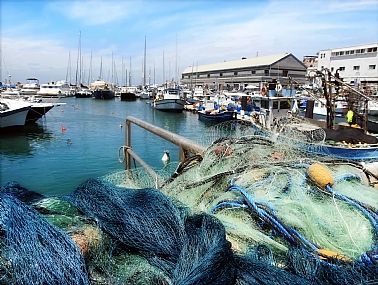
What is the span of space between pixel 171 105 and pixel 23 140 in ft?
78.2

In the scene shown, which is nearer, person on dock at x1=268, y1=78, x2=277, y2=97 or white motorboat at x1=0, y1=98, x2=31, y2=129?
person on dock at x1=268, y1=78, x2=277, y2=97

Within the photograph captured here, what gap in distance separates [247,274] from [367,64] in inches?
2096

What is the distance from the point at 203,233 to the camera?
4.22 ft

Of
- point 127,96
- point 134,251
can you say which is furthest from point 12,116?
point 127,96

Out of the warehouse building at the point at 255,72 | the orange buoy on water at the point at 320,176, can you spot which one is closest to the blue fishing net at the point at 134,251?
the orange buoy on water at the point at 320,176

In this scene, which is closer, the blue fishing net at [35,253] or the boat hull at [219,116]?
the blue fishing net at [35,253]

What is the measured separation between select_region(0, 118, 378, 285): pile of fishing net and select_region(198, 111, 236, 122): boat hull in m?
27.3

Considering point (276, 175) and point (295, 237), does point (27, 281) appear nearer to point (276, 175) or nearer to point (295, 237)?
point (295, 237)

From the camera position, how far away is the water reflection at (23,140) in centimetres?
1711

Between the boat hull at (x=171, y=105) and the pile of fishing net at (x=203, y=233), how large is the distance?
1567 inches

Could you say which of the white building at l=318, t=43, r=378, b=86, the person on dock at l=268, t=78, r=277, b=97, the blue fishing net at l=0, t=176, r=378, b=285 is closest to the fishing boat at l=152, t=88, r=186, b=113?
the person on dock at l=268, t=78, r=277, b=97

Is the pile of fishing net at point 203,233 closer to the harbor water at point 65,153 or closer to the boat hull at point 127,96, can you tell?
the harbor water at point 65,153

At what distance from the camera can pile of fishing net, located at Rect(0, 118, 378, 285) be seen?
1.13 m

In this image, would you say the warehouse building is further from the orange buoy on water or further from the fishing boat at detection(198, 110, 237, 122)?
the orange buoy on water
